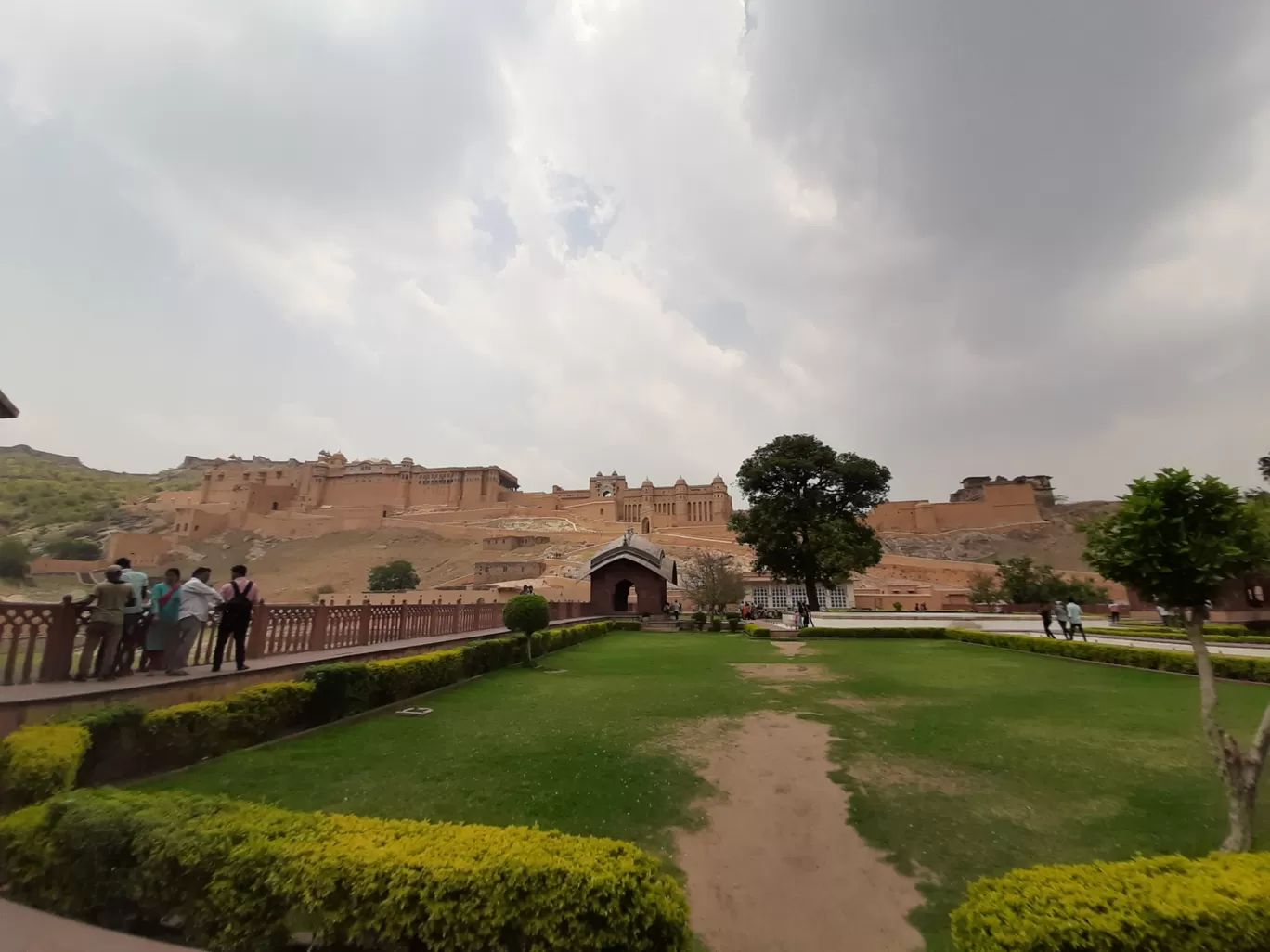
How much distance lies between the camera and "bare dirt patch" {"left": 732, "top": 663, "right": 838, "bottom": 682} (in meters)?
12.4

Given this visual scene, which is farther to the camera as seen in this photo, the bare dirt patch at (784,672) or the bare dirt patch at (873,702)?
the bare dirt patch at (784,672)

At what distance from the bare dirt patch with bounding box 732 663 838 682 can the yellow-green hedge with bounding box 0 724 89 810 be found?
10604 millimetres

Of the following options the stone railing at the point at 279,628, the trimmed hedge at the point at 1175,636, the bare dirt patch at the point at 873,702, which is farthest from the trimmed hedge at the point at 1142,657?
the stone railing at the point at 279,628

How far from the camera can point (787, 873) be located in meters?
4.16

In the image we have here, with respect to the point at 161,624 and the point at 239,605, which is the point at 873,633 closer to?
the point at 239,605

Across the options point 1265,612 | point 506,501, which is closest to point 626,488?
point 506,501

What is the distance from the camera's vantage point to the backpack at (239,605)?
807cm

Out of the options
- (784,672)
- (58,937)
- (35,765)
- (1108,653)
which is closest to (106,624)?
(35,765)

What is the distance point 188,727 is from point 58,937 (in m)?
3.28

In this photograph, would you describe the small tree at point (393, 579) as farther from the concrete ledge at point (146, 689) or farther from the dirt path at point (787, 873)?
the dirt path at point (787, 873)

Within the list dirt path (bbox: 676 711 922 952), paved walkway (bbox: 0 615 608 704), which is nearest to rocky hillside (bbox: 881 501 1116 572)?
paved walkway (bbox: 0 615 608 704)

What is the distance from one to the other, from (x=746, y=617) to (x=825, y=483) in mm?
9472

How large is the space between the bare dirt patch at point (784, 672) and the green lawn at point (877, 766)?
1085 millimetres

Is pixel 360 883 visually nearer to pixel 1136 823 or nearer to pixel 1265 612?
pixel 1136 823
